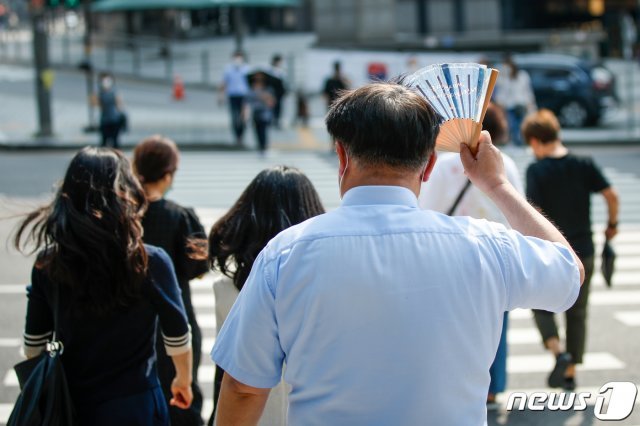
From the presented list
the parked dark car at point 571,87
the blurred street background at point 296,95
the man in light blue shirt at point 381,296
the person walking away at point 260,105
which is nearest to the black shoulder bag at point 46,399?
the blurred street background at point 296,95

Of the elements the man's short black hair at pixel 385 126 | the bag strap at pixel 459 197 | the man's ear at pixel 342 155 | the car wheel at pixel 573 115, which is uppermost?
the man's short black hair at pixel 385 126

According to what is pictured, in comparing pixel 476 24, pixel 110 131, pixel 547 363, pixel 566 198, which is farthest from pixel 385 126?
pixel 476 24

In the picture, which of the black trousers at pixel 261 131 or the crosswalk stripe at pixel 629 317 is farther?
the black trousers at pixel 261 131

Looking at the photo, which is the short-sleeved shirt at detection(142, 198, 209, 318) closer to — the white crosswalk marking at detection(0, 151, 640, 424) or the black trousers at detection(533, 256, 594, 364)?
the white crosswalk marking at detection(0, 151, 640, 424)

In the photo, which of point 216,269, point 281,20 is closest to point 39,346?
point 216,269

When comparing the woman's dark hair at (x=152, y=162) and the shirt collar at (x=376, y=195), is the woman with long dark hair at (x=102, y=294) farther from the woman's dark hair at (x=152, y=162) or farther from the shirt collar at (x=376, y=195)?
the shirt collar at (x=376, y=195)

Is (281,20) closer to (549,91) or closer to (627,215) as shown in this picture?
(549,91)

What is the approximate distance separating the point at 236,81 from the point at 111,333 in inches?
686

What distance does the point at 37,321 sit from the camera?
383 cm

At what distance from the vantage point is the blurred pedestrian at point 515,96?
2011 centimetres

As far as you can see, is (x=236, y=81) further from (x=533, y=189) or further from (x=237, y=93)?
(x=533, y=189)

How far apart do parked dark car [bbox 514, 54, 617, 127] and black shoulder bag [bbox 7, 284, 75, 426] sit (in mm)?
20997

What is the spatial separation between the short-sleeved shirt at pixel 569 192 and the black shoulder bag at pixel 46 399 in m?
3.78

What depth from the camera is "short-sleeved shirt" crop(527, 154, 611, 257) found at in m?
6.46
